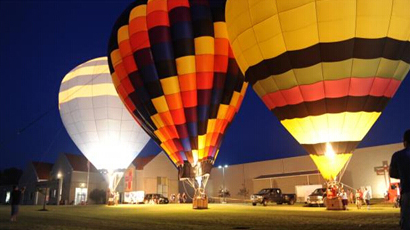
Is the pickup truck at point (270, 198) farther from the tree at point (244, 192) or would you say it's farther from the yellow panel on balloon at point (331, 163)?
the tree at point (244, 192)

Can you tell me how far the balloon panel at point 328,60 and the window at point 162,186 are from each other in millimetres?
28145

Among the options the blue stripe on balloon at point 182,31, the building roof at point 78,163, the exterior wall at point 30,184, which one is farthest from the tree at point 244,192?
the exterior wall at point 30,184

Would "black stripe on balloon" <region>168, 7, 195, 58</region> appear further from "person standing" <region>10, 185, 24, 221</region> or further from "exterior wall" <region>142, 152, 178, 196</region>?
"exterior wall" <region>142, 152, 178, 196</region>

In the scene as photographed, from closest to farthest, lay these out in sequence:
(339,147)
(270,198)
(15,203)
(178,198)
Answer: (15,203) → (339,147) → (270,198) → (178,198)

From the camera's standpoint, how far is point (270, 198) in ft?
77.7

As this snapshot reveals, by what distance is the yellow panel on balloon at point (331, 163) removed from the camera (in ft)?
39.4

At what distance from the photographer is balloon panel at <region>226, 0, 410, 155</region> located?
10.7m

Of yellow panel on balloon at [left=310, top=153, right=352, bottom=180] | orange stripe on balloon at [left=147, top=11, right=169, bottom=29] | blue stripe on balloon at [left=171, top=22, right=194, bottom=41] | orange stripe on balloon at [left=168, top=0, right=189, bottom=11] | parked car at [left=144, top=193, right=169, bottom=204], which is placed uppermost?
orange stripe on balloon at [left=168, top=0, right=189, bottom=11]

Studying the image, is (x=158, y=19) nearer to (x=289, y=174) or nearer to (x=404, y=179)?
(x=404, y=179)

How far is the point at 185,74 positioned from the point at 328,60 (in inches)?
290

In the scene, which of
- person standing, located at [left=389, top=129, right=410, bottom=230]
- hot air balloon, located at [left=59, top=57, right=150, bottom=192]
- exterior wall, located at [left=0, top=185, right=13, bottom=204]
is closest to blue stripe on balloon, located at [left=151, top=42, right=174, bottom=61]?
hot air balloon, located at [left=59, top=57, right=150, bottom=192]

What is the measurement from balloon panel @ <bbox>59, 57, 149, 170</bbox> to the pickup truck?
11.2m

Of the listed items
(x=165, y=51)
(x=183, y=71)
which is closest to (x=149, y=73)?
(x=165, y=51)

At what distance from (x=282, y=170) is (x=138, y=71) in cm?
2085
